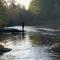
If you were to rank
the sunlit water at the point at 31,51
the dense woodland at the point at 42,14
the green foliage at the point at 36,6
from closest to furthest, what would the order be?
1. the sunlit water at the point at 31,51
2. the dense woodland at the point at 42,14
3. the green foliage at the point at 36,6

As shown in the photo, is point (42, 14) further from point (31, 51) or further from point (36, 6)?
point (31, 51)

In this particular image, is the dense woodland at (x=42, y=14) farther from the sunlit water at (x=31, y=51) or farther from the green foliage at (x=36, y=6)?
the sunlit water at (x=31, y=51)

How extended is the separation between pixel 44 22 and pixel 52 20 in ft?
16.6

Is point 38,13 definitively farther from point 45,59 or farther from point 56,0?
point 45,59

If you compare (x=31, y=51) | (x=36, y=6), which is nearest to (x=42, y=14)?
(x=36, y=6)

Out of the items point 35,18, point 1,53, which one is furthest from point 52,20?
point 1,53

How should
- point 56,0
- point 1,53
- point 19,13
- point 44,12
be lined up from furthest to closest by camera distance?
point 19,13 < point 44,12 < point 56,0 < point 1,53

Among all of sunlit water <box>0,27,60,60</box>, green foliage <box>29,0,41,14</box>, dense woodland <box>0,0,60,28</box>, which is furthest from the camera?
green foliage <box>29,0,41,14</box>

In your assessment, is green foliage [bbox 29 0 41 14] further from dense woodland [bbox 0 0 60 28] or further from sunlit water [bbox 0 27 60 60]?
sunlit water [bbox 0 27 60 60]

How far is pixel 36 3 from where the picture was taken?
10106cm

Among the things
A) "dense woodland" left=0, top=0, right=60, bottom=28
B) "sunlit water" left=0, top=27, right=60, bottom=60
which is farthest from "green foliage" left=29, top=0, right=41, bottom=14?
"sunlit water" left=0, top=27, right=60, bottom=60

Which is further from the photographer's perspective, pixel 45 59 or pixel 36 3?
pixel 36 3

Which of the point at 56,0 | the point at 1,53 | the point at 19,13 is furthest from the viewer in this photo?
the point at 19,13

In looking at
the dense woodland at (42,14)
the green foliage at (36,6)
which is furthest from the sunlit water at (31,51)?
the green foliage at (36,6)
